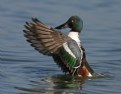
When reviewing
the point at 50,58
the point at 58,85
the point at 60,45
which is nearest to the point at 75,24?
the point at 60,45

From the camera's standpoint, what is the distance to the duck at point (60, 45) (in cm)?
1026

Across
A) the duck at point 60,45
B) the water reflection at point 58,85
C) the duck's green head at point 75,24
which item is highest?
the duck's green head at point 75,24

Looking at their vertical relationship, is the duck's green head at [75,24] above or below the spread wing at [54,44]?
above

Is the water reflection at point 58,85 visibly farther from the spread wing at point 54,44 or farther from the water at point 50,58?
the spread wing at point 54,44

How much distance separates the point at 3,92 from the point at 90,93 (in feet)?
4.04

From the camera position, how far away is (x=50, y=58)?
12531 millimetres

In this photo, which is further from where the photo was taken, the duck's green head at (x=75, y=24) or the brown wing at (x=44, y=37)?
the duck's green head at (x=75, y=24)

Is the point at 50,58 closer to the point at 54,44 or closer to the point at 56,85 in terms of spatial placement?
the point at 54,44

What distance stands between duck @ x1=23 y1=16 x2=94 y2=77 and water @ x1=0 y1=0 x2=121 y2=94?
24cm

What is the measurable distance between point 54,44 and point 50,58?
212 centimetres

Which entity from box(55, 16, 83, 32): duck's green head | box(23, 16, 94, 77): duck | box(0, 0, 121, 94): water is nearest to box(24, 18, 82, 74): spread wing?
box(23, 16, 94, 77): duck

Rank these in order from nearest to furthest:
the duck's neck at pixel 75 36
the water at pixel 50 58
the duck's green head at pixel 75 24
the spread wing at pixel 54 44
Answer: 1. the water at pixel 50 58
2. the spread wing at pixel 54 44
3. the duck's neck at pixel 75 36
4. the duck's green head at pixel 75 24

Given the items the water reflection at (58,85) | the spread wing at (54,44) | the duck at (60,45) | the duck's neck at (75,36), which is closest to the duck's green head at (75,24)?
the duck at (60,45)

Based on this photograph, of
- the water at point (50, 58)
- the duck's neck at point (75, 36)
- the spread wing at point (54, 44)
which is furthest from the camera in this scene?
the duck's neck at point (75, 36)
